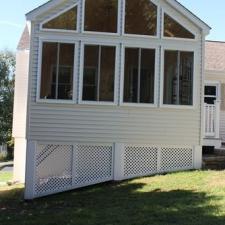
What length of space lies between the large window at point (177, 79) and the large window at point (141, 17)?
97cm

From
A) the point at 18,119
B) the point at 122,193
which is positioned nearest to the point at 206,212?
the point at 122,193

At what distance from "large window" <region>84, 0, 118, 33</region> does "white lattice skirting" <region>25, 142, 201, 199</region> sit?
3.59m

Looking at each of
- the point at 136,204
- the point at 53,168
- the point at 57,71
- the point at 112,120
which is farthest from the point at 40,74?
the point at 136,204

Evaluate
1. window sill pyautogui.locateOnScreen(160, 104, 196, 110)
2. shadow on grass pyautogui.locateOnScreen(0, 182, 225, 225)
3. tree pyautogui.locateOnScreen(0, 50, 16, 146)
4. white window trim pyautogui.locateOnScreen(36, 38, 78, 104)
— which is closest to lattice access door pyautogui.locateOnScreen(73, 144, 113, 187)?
shadow on grass pyautogui.locateOnScreen(0, 182, 225, 225)

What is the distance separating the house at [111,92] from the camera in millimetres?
16031

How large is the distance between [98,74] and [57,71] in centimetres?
124

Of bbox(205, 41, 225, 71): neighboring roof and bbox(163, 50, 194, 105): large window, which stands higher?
bbox(205, 41, 225, 71): neighboring roof

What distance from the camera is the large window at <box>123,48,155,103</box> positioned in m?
16.5

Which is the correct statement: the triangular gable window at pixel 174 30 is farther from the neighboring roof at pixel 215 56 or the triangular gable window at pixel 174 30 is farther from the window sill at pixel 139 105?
the neighboring roof at pixel 215 56

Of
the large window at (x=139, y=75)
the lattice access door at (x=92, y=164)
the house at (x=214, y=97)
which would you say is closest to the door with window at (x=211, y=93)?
the house at (x=214, y=97)

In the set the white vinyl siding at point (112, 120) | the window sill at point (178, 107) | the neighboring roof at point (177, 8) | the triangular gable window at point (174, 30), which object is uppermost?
the neighboring roof at point (177, 8)

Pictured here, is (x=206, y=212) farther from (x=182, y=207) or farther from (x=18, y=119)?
(x=18, y=119)

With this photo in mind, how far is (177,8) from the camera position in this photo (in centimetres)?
1666

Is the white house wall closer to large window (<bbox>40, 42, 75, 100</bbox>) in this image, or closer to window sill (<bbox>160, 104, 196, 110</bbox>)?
window sill (<bbox>160, 104, 196, 110</bbox>)
